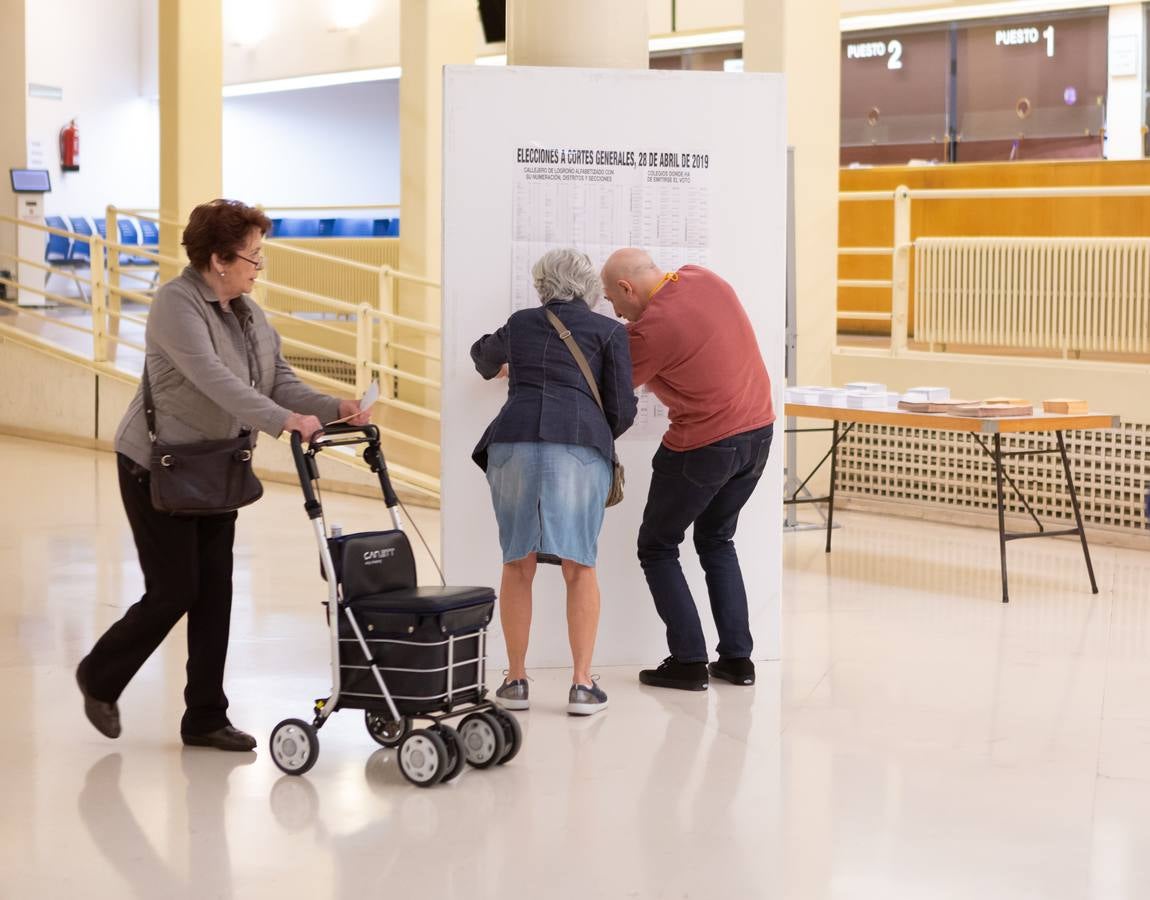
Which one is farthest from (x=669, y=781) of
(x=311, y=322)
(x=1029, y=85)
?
(x=1029, y=85)

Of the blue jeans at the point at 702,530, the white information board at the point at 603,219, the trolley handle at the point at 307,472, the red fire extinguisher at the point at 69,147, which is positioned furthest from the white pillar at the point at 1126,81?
the red fire extinguisher at the point at 69,147

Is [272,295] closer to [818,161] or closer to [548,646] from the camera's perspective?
[818,161]

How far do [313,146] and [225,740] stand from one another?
1993cm

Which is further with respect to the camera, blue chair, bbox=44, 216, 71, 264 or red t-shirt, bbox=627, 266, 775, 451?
blue chair, bbox=44, 216, 71, 264

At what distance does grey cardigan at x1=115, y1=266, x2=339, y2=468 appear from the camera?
13.5ft

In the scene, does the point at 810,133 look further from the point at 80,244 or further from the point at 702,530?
the point at 80,244

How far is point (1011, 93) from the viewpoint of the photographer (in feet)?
46.3

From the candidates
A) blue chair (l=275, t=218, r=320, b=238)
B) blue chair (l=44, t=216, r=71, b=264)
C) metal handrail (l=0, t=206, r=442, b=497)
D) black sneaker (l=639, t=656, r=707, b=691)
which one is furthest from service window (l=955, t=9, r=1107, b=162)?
blue chair (l=44, t=216, r=71, b=264)

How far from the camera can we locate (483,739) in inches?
165

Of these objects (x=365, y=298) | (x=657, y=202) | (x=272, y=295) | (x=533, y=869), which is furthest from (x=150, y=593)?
(x=272, y=295)

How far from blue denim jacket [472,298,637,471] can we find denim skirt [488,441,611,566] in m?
0.04

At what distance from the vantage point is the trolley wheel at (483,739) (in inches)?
164

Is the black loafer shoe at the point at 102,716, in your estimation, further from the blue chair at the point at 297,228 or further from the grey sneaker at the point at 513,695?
the blue chair at the point at 297,228

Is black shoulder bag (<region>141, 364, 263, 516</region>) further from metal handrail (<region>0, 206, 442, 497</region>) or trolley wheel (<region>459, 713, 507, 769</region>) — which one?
metal handrail (<region>0, 206, 442, 497</region>)
